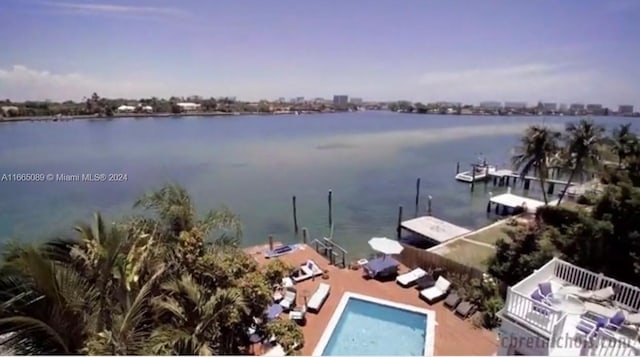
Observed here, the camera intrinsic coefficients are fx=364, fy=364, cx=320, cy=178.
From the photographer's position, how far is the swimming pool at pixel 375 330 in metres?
10.2

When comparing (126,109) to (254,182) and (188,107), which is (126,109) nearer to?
(188,107)

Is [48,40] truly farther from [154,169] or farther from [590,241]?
[154,169]

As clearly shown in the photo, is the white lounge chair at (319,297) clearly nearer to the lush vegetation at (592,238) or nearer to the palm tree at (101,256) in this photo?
the lush vegetation at (592,238)

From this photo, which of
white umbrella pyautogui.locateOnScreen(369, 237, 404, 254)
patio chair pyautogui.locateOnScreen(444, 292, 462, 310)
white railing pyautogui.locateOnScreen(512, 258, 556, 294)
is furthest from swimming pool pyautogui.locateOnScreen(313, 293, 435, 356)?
white umbrella pyautogui.locateOnScreen(369, 237, 404, 254)

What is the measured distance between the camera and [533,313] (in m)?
7.07

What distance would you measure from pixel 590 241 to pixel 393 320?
6401 mm

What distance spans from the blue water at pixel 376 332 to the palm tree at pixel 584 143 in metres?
13.9

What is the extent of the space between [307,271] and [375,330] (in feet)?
15.6

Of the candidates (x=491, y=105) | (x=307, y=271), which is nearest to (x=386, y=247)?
(x=307, y=271)

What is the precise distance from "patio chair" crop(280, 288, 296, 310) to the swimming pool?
5.19 ft

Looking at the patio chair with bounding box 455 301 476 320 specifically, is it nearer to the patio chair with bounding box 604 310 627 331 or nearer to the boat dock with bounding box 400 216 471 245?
the patio chair with bounding box 604 310 627 331

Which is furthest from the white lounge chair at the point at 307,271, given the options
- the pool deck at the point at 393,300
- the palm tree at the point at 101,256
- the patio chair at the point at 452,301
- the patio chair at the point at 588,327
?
the palm tree at the point at 101,256

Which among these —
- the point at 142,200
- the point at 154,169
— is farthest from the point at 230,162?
the point at 142,200

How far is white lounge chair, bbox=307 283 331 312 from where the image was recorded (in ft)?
40.1
